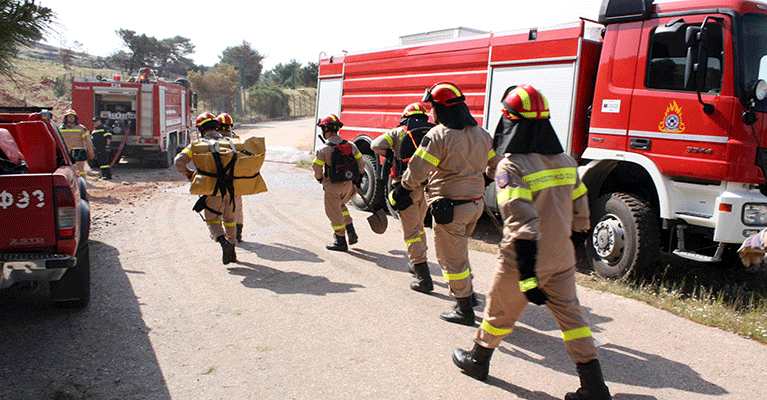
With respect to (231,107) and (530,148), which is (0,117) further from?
(231,107)

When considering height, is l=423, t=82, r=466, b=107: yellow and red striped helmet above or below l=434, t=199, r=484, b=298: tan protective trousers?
above

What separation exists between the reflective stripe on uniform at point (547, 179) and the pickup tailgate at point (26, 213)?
3189mm

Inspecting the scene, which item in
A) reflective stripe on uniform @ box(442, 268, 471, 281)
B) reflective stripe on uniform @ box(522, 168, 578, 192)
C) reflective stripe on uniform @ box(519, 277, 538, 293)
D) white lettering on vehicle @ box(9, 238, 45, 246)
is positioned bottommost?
reflective stripe on uniform @ box(442, 268, 471, 281)

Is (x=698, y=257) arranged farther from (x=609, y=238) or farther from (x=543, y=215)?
(x=543, y=215)

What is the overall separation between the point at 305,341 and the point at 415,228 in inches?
68.3

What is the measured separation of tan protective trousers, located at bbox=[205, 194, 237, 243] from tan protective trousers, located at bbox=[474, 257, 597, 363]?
3.65 m

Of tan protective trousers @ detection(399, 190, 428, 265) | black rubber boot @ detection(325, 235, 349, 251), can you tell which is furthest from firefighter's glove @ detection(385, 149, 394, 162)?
black rubber boot @ detection(325, 235, 349, 251)

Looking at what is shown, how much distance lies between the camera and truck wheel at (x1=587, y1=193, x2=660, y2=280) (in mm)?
5609

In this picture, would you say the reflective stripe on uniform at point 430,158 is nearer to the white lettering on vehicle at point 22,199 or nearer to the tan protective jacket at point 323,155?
the tan protective jacket at point 323,155

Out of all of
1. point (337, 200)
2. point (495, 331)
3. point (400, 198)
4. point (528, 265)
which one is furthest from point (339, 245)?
point (528, 265)

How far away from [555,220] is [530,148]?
0.43 metres

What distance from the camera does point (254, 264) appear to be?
6.30m

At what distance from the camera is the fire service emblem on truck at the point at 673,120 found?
210 inches

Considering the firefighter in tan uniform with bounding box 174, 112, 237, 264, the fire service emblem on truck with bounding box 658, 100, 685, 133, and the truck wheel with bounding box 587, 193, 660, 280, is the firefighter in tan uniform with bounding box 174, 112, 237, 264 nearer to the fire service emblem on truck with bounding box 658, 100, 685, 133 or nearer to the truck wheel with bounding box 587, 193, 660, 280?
the truck wheel with bounding box 587, 193, 660, 280
